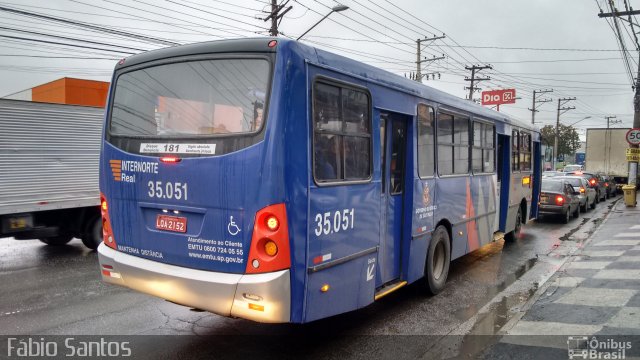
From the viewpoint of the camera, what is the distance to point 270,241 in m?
3.81

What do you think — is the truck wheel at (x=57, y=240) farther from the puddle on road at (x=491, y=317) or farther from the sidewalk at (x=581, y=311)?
the sidewalk at (x=581, y=311)

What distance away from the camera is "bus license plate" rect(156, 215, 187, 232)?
4.25 metres

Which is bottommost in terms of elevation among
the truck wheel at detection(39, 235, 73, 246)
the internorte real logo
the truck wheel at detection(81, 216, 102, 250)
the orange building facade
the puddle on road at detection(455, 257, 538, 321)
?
the puddle on road at detection(455, 257, 538, 321)

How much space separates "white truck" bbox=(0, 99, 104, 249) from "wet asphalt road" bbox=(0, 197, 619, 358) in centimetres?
81

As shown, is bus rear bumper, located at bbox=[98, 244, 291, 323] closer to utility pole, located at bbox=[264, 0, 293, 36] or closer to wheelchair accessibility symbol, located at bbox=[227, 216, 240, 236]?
wheelchair accessibility symbol, located at bbox=[227, 216, 240, 236]

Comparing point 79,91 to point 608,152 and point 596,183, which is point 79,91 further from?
point 608,152

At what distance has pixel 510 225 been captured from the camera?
10625mm

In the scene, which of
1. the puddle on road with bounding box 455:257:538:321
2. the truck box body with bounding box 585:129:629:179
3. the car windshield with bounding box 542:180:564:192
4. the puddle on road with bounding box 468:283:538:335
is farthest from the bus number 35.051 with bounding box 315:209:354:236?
the truck box body with bounding box 585:129:629:179

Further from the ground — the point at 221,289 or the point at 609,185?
the point at 221,289

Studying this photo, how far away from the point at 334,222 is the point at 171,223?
4.95 ft

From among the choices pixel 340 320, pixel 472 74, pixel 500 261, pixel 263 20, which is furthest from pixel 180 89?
pixel 472 74

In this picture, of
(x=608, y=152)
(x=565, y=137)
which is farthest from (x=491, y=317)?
(x=565, y=137)

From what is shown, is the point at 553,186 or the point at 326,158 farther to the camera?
the point at 553,186

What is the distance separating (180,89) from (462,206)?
490cm
